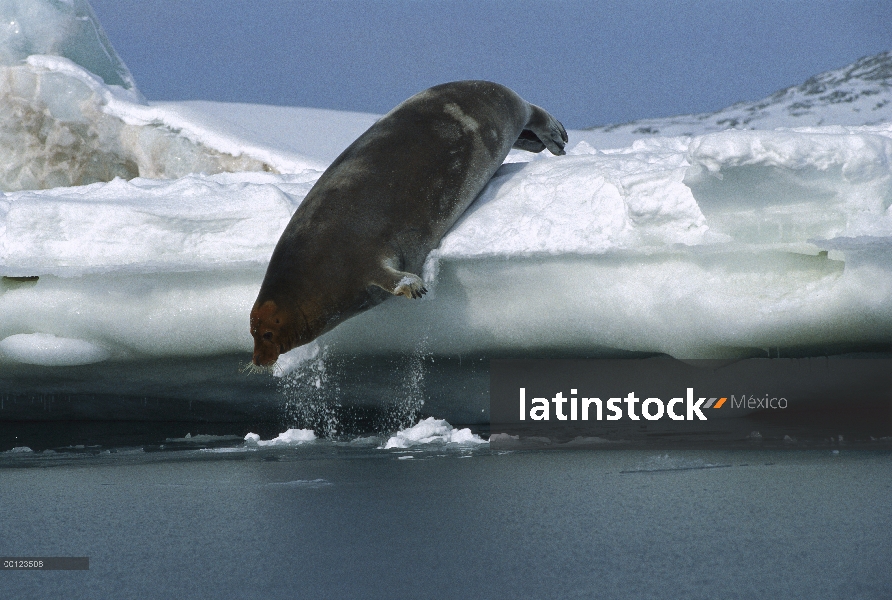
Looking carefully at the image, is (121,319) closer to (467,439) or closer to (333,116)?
(467,439)

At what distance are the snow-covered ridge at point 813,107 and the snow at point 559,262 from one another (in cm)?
→ 2368

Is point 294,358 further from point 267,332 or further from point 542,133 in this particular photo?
point 542,133

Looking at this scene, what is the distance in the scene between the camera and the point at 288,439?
5074 millimetres

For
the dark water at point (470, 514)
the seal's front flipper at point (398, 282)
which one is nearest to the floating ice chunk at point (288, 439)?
the dark water at point (470, 514)

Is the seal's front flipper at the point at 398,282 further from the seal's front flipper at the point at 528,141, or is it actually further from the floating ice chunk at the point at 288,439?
the seal's front flipper at the point at 528,141

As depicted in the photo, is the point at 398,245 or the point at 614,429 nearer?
the point at 398,245

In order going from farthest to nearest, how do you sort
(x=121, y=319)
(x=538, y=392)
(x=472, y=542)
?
(x=538, y=392)
(x=121, y=319)
(x=472, y=542)

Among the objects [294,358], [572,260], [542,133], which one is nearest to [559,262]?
[572,260]

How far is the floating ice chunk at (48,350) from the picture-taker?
16.5 feet

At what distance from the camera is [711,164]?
163 inches

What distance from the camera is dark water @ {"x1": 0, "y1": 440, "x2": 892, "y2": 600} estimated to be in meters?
2.02

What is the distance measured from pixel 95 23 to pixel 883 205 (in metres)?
9.54

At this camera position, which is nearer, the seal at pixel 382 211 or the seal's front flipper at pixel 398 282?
the seal's front flipper at pixel 398 282

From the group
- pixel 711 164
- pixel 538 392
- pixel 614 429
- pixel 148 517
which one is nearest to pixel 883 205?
pixel 711 164
